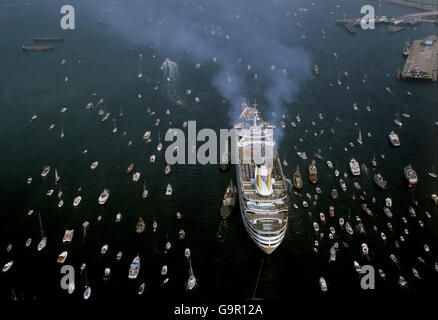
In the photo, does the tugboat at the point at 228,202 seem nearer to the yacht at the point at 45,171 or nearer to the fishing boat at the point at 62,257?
the fishing boat at the point at 62,257

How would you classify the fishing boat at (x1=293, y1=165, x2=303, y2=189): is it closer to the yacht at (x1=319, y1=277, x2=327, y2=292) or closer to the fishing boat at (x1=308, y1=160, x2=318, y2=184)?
the fishing boat at (x1=308, y1=160, x2=318, y2=184)

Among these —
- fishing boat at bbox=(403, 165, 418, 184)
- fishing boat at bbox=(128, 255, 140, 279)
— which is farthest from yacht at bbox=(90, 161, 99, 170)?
fishing boat at bbox=(403, 165, 418, 184)

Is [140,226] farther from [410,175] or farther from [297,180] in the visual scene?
[410,175]

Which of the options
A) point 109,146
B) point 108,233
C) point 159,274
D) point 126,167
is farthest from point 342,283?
point 109,146

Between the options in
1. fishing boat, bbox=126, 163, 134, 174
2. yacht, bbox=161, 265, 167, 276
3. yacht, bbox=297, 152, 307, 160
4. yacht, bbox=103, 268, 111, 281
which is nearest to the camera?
yacht, bbox=103, 268, 111, 281

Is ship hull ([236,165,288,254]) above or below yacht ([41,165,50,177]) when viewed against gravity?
above
